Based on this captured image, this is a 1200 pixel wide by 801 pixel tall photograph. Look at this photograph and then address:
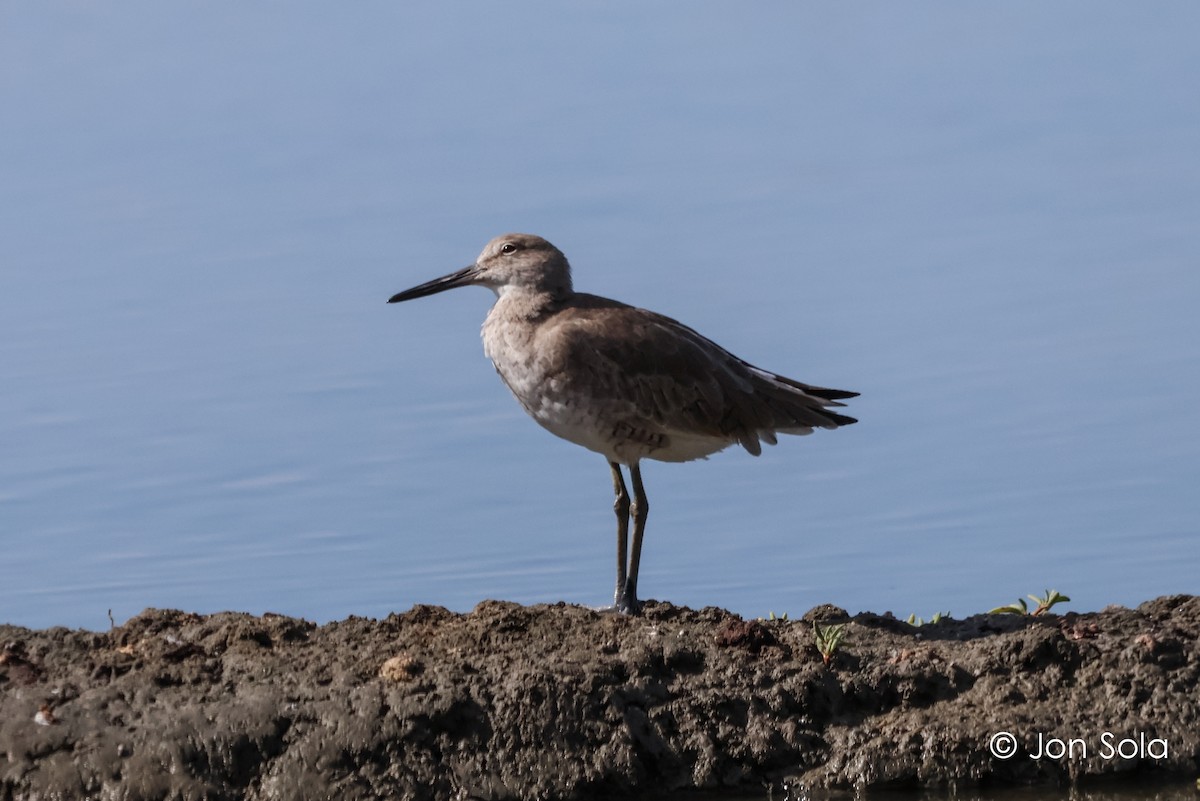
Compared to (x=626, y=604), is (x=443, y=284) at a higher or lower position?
higher

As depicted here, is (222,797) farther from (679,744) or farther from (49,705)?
(679,744)

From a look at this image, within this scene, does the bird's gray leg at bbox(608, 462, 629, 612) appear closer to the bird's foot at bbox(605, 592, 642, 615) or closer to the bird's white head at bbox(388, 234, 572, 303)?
the bird's foot at bbox(605, 592, 642, 615)

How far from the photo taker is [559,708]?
7.53 metres

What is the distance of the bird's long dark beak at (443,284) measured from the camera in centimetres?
1023

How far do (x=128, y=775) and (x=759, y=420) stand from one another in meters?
3.62

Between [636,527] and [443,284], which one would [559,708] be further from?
[443,284]

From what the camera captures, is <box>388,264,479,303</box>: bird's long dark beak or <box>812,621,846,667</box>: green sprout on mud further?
<box>388,264,479,303</box>: bird's long dark beak

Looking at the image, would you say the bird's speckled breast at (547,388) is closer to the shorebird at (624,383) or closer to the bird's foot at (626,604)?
the shorebird at (624,383)

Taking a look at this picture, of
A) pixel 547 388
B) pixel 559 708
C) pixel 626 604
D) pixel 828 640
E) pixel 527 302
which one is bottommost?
pixel 559 708

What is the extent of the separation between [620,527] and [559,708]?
7.17 ft

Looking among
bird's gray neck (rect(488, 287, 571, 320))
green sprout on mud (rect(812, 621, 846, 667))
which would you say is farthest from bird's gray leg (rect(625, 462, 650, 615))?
green sprout on mud (rect(812, 621, 846, 667))

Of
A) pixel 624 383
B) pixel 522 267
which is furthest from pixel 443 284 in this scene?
pixel 624 383

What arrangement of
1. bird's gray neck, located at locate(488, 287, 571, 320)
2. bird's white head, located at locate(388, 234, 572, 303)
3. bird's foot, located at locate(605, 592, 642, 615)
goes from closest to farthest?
bird's foot, located at locate(605, 592, 642, 615)
bird's gray neck, located at locate(488, 287, 571, 320)
bird's white head, located at locate(388, 234, 572, 303)

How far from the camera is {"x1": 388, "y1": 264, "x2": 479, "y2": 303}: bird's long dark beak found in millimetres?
10234
